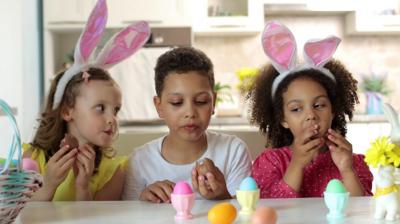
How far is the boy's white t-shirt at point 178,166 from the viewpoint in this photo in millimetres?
1403

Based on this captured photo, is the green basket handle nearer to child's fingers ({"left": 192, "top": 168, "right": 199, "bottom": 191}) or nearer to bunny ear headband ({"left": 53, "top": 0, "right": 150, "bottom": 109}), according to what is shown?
child's fingers ({"left": 192, "top": 168, "right": 199, "bottom": 191})

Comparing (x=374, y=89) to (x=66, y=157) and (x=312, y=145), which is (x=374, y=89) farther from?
(x=66, y=157)

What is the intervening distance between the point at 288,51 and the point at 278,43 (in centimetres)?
6

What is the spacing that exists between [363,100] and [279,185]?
2.81m

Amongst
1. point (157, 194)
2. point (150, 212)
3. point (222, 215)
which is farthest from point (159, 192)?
point (222, 215)

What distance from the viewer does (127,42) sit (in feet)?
4.32

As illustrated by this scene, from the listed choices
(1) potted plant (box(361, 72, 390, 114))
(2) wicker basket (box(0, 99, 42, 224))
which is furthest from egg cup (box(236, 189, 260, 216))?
(1) potted plant (box(361, 72, 390, 114))

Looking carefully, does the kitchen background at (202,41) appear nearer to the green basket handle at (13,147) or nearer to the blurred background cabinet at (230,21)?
the blurred background cabinet at (230,21)

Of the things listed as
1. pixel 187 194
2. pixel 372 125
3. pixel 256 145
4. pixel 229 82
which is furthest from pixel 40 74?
pixel 187 194

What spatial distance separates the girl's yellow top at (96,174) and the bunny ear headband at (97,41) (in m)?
0.14

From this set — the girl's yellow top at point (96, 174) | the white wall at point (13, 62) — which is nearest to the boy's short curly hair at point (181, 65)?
the girl's yellow top at point (96, 174)

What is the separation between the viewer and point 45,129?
1.46 meters

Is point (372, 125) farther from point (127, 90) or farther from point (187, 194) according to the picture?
point (187, 194)

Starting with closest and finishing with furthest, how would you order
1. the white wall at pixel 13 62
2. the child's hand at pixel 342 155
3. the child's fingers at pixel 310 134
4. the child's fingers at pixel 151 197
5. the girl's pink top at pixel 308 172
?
the child's fingers at pixel 151 197 → the child's hand at pixel 342 155 → the child's fingers at pixel 310 134 → the girl's pink top at pixel 308 172 → the white wall at pixel 13 62
